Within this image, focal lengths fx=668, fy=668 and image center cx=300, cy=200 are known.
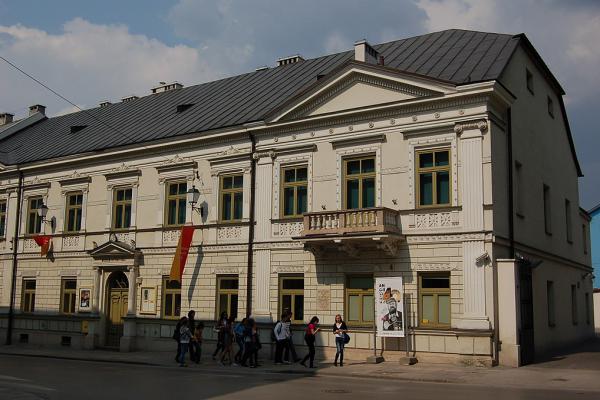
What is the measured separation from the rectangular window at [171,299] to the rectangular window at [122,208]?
3670mm

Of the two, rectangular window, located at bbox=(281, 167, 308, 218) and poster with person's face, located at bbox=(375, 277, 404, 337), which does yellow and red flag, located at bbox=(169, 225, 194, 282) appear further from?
poster with person's face, located at bbox=(375, 277, 404, 337)

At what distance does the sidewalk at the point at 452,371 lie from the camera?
16.4 meters

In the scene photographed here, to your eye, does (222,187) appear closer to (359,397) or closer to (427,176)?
(427,176)

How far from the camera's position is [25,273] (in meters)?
32.5

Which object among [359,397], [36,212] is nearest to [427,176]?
[359,397]

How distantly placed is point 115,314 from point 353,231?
12.7 m

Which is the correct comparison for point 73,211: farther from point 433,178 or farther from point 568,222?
point 568,222

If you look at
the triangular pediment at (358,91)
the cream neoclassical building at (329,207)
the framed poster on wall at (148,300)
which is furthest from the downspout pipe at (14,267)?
the triangular pediment at (358,91)

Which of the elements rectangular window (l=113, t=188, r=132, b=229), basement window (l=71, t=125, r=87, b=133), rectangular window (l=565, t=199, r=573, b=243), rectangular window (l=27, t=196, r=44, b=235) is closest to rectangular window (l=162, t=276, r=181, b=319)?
rectangular window (l=113, t=188, r=132, b=229)

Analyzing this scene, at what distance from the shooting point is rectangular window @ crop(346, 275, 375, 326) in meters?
22.5

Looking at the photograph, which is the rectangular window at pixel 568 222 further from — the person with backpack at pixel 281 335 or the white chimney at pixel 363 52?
the person with backpack at pixel 281 335

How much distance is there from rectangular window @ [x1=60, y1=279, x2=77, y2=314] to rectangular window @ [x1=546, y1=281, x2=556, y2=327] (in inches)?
801

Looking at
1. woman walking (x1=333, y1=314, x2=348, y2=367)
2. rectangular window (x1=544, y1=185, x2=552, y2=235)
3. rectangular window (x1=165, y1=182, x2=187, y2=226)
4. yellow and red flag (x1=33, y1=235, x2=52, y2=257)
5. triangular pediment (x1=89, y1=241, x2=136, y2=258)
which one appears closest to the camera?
woman walking (x1=333, y1=314, x2=348, y2=367)

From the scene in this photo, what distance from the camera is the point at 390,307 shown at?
20688mm
